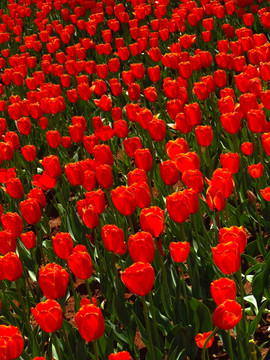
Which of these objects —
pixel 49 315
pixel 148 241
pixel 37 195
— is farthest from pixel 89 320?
pixel 37 195

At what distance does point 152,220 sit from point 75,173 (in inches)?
37.5

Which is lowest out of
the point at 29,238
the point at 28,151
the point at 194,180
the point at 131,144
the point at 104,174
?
the point at 28,151

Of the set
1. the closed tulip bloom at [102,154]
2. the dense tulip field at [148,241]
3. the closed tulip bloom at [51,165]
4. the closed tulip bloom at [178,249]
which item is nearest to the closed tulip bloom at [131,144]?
the dense tulip field at [148,241]

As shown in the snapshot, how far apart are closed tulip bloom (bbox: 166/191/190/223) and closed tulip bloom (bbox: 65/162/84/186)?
93 centimetres

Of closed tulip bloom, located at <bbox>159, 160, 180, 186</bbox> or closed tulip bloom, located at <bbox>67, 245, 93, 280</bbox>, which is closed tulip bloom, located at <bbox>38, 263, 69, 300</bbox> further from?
closed tulip bloom, located at <bbox>159, 160, 180, 186</bbox>

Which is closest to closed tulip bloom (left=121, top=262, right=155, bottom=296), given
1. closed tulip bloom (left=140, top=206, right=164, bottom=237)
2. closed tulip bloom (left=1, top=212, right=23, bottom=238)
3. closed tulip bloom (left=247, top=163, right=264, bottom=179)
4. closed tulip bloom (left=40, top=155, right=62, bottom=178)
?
closed tulip bloom (left=140, top=206, right=164, bottom=237)

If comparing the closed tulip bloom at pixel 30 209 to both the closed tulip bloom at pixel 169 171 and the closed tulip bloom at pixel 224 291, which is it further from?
the closed tulip bloom at pixel 224 291

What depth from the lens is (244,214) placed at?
3922 mm

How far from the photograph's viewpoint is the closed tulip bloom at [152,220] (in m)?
2.88

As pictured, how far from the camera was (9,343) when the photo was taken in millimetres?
2400

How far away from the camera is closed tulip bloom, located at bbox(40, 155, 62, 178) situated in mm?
3773

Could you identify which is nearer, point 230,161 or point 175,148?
point 230,161

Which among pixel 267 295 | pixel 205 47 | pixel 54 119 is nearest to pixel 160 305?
pixel 267 295

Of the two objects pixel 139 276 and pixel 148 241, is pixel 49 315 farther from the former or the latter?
pixel 148 241
